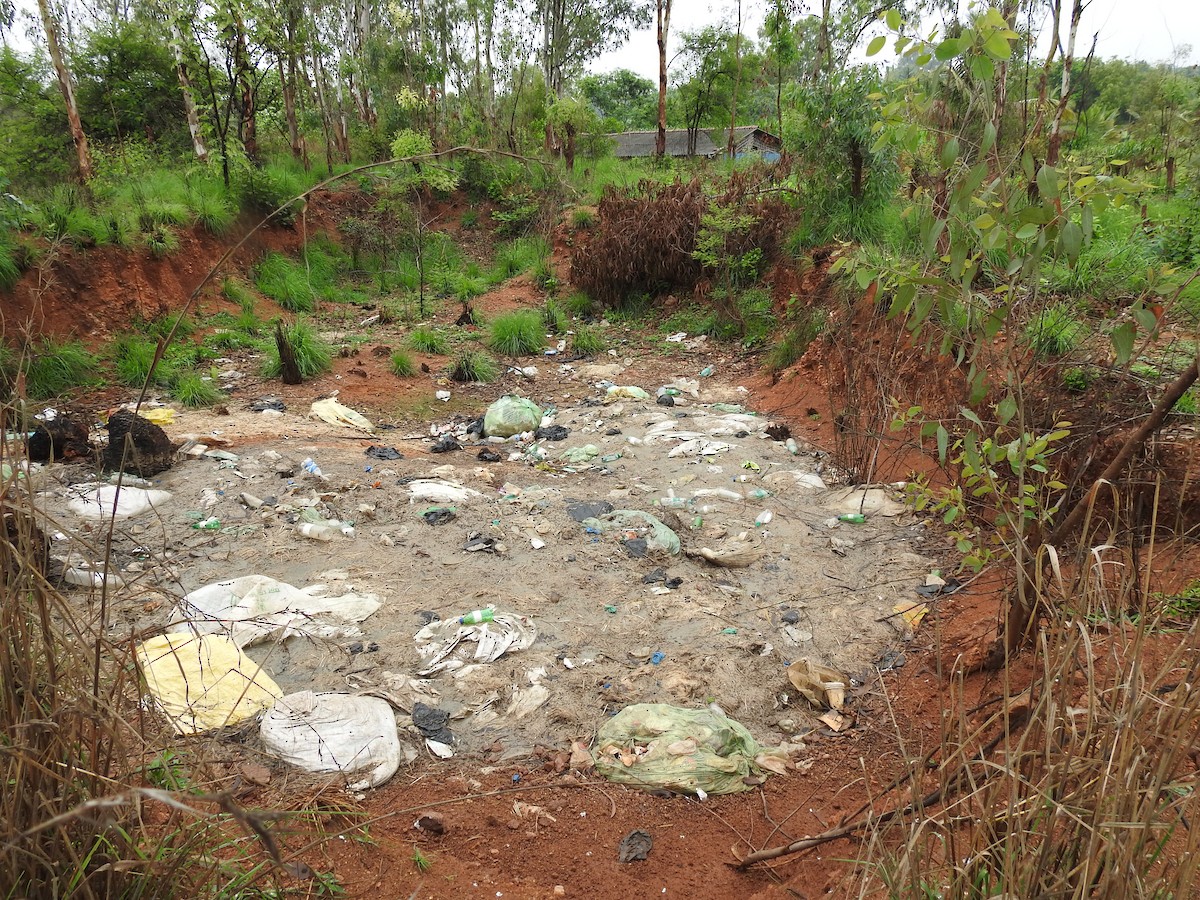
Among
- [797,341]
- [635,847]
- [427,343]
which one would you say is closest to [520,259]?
[427,343]

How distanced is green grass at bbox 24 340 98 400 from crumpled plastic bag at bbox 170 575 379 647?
379 centimetres

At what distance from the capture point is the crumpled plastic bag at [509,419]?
5426mm

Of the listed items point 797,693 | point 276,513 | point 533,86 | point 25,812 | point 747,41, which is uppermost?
point 747,41

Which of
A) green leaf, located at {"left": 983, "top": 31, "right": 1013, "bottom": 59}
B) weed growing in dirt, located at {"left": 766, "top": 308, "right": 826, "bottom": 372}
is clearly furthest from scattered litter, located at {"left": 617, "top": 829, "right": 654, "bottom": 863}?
weed growing in dirt, located at {"left": 766, "top": 308, "right": 826, "bottom": 372}

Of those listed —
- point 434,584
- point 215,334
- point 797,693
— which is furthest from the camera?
point 215,334

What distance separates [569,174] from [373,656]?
10801 mm

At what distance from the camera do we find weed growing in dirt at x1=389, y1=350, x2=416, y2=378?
6.68m

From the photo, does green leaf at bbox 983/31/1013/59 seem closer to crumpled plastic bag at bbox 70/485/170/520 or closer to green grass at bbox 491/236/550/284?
crumpled plastic bag at bbox 70/485/170/520

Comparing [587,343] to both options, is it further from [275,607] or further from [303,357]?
[275,607]

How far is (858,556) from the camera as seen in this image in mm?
3412

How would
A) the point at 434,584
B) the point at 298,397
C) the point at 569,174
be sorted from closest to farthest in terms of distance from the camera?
the point at 434,584
the point at 298,397
the point at 569,174

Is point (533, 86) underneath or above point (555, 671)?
above

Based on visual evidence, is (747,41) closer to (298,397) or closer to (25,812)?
(298,397)

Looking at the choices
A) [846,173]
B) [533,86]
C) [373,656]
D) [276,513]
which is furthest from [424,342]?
[533,86]
